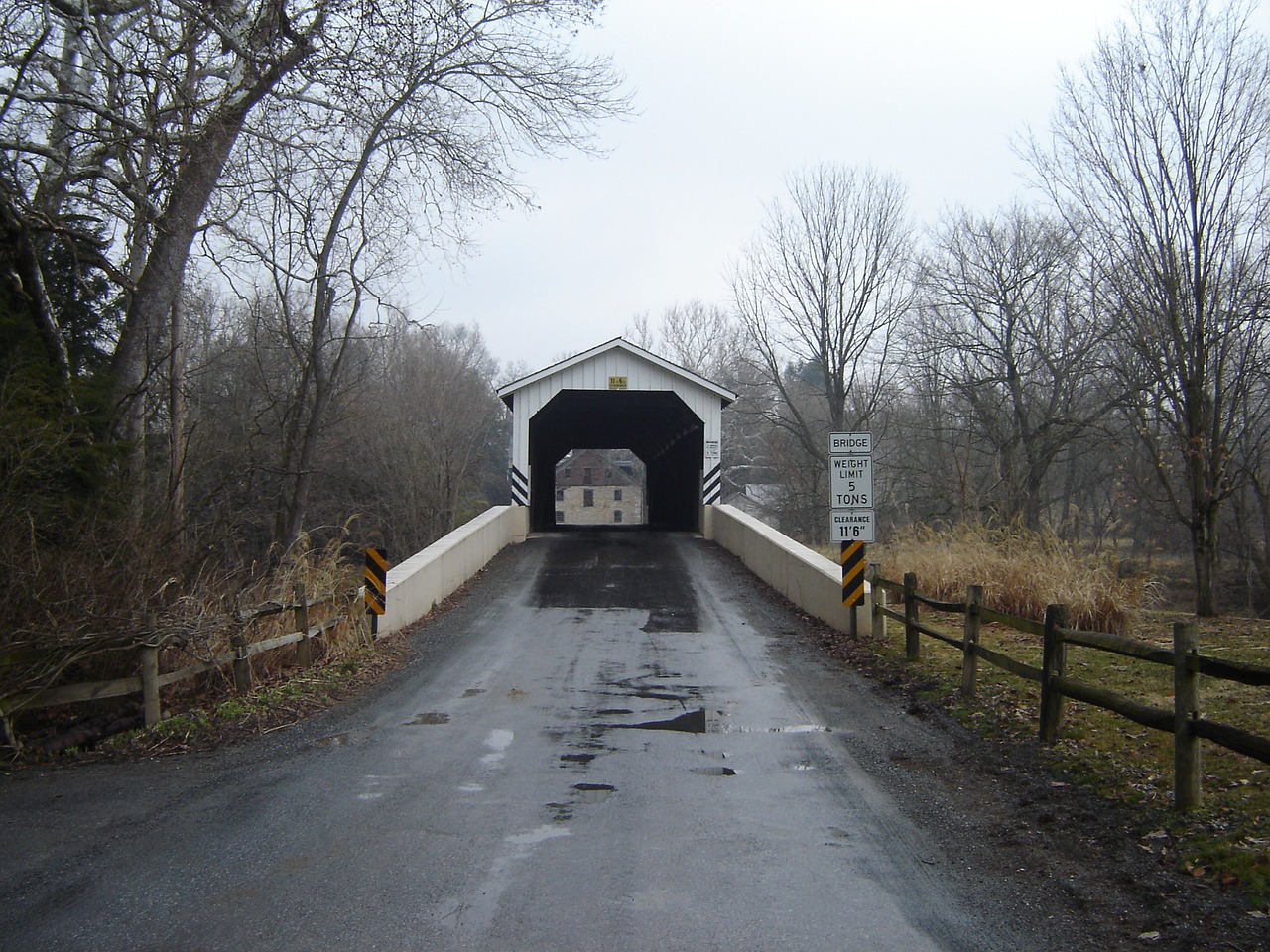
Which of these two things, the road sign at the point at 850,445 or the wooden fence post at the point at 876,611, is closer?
the wooden fence post at the point at 876,611

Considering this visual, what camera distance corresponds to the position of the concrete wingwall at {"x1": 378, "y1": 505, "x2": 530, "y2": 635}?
11.9m

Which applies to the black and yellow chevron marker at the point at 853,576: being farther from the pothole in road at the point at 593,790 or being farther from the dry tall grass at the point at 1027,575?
the pothole in road at the point at 593,790

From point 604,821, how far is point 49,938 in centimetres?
249

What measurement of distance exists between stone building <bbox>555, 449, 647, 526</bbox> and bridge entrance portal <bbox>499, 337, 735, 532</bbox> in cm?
5345

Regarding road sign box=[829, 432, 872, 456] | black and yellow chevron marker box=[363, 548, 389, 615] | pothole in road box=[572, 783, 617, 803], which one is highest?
road sign box=[829, 432, 872, 456]

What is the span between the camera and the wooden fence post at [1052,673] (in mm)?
6617

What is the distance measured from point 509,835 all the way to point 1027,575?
9.44 metres

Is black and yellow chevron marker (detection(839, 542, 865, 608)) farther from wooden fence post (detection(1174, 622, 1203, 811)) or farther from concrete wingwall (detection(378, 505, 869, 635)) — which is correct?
wooden fence post (detection(1174, 622, 1203, 811))

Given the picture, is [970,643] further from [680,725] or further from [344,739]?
[344,739]

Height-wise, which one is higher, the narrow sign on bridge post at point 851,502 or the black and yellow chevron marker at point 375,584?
the narrow sign on bridge post at point 851,502

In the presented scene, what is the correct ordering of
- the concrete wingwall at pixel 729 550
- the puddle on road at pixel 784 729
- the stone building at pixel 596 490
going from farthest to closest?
the stone building at pixel 596 490 < the concrete wingwall at pixel 729 550 < the puddle on road at pixel 784 729

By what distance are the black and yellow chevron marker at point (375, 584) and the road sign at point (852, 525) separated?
5.03 metres

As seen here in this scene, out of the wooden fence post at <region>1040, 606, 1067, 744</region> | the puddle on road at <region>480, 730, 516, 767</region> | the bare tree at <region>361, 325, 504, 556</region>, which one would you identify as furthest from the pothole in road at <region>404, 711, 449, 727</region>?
the bare tree at <region>361, 325, 504, 556</region>

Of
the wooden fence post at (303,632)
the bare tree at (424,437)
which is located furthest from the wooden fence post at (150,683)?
the bare tree at (424,437)
